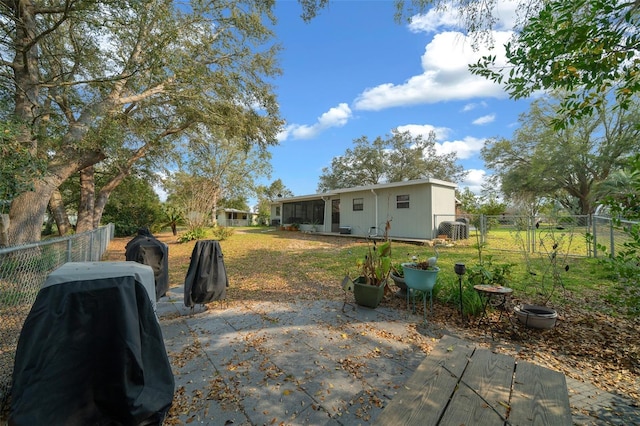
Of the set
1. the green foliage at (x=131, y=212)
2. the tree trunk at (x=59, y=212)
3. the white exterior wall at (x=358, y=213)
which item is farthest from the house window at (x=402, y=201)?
the tree trunk at (x=59, y=212)

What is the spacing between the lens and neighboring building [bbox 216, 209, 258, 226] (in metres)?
39.4

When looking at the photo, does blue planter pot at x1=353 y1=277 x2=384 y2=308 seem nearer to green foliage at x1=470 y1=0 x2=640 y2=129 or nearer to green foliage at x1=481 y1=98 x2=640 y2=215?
green foliage at x1=470 y1=0 x2=640 y2=129

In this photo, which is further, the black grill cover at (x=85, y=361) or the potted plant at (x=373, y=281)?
the potted plant at (x=373, y=281)

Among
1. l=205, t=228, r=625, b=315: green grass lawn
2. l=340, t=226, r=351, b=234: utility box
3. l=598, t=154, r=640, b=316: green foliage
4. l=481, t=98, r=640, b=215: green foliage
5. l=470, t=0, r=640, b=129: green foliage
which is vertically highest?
l=481, t=98, r=640, b=215: green foliage

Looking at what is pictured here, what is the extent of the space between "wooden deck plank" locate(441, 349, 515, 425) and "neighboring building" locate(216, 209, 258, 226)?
38194 mm

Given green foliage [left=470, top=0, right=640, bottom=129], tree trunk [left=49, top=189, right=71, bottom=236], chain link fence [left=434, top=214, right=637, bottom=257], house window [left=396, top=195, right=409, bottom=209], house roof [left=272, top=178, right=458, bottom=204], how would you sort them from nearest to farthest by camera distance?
green foliage [left=470, top=0, right=640, bottom=129] < chain link fence [left=434, top=214, right=637, bottom=257] < tree trunk [left=49, top=189, right=71, bottom=236] < house roof [left=272, top=178, right=458, bottom=204] < house window [left=396, top=195, right=409, bottom=209]

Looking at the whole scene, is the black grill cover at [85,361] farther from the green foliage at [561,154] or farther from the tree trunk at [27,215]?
the green foliage at [561,154]

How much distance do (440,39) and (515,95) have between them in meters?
1.50

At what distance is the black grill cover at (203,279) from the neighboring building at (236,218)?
3509 cm

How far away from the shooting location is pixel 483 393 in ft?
4.51

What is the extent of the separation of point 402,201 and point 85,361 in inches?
503

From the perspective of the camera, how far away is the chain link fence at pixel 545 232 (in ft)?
16.5

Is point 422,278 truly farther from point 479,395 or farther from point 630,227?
point 479,395

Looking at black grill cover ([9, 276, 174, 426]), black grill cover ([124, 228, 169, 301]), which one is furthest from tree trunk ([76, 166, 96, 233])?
black grill cover ([9, 276, 174, 426])
